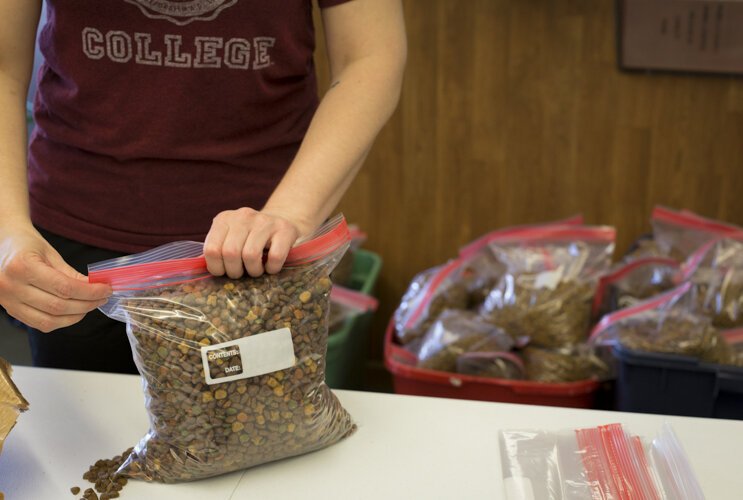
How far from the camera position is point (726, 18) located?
1943mm

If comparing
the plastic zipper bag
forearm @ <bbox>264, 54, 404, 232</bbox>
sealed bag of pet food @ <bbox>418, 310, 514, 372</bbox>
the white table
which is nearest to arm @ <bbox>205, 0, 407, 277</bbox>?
forearm @ <bbox>264, 54, 404, 232</bbox>

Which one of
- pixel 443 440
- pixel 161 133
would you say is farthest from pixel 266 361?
pixel 161 133

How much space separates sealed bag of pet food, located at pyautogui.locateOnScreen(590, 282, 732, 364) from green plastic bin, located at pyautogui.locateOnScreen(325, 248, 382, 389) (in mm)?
531

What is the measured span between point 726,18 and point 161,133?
1422 millimetres

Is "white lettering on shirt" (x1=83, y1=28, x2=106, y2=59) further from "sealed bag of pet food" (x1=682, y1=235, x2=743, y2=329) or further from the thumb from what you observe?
"sealed bag of pet food" (x1=682, y1=235, x2=743, y2=329)

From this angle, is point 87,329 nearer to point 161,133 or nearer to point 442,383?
point 161,133

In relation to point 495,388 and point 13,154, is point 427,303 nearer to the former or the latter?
point 495,388

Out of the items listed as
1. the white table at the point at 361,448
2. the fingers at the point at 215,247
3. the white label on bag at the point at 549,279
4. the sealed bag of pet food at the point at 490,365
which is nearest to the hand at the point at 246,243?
the fingers at the point at 215,247

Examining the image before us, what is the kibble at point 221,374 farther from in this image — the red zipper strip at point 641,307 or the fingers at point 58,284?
the red zipper strip at point 641,307

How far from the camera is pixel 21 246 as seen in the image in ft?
2.80

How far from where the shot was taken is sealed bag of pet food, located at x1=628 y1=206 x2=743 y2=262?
1.96 metres

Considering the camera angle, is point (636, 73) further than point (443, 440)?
Yes

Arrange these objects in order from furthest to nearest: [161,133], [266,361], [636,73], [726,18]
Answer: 1. [636,73]
2. [726,18]
3. [161,133]
4. [266,361]

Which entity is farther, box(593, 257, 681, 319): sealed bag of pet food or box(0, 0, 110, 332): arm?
box(593, 257, 681, 319): sealed bag of pet food
